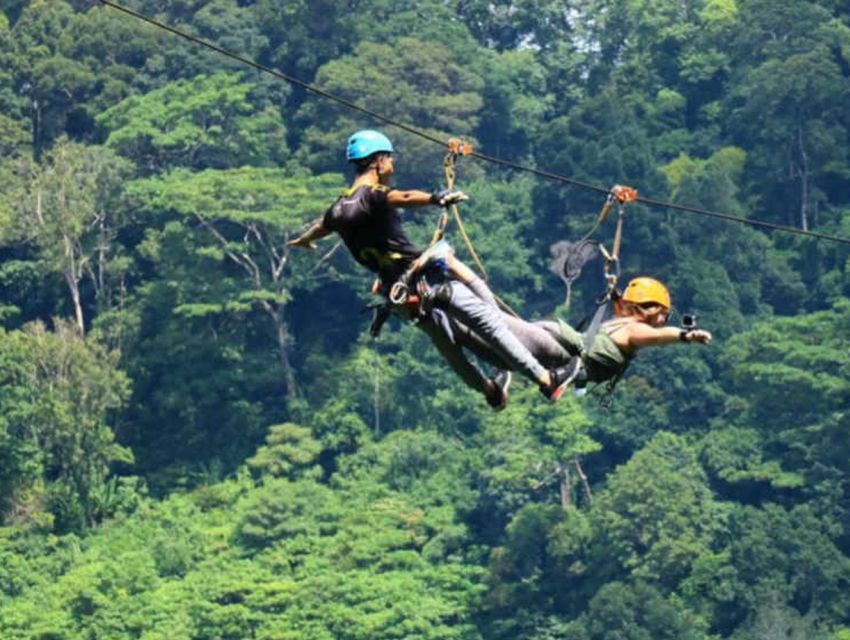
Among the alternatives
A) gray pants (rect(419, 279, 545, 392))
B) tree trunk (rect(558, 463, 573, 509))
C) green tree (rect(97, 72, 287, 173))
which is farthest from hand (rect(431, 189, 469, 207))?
green tree (rect(97, 72, 287, 173))

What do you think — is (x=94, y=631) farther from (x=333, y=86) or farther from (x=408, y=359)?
(x=333, y=86)

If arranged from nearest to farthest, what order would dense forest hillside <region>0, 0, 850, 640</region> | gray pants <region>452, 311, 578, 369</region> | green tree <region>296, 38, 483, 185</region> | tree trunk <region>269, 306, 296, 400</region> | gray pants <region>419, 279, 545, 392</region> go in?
1. gray pants <region>419, 279, 545, 392</region>
2. gray pants <region>452, 311, 578, 369</region>
3. dense forest hillside <region>0, 0, 850, 640</region>
4. tree trunk <region>269, 306, 296, 400</region>
5. green tree <region>296, 38, 483, 185</region>

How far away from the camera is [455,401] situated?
1927 inches

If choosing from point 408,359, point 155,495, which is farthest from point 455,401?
point 155,495

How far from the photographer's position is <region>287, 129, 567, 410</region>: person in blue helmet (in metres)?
13.8

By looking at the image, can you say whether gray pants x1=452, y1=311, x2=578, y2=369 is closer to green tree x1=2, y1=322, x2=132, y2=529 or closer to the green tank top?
the green tank top

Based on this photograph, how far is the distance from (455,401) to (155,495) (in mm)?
4781

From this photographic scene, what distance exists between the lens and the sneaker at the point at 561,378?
Answer: 13.8 m

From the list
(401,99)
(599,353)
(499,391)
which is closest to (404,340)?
(401,99)

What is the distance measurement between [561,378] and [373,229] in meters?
1.04

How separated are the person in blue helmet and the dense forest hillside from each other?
28.8 meters

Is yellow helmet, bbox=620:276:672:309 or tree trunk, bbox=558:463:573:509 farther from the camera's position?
tree trunk, bbox=558:463:573:509

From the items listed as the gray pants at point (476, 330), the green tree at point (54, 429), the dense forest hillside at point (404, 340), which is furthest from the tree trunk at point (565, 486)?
the gray pants at point (476, 330)

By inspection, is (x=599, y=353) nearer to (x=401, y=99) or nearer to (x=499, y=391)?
(x=499, y=391)
